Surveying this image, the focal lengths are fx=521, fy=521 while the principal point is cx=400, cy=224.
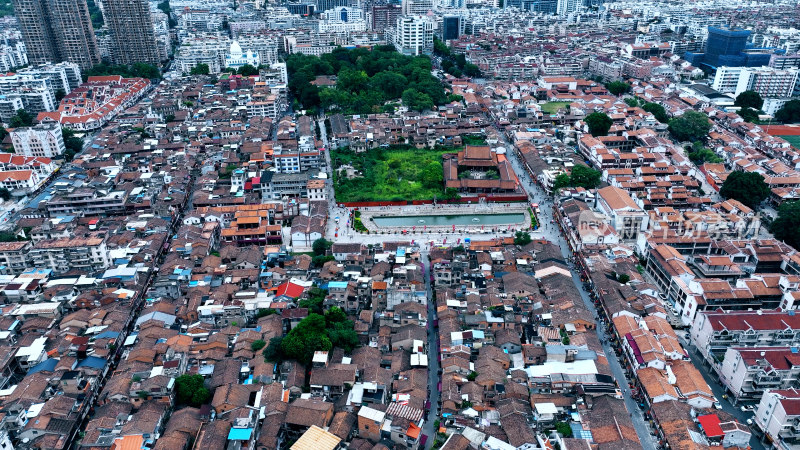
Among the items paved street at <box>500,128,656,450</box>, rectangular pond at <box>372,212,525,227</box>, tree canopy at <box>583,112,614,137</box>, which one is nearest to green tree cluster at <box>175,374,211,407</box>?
paved street at <box>500,128,656,450</box>

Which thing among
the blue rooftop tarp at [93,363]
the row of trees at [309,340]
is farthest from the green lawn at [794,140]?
the blue rooftop tarp at [93,363]

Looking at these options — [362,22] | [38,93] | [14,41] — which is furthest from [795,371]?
[14,41]

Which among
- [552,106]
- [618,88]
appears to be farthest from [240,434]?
[618,88]

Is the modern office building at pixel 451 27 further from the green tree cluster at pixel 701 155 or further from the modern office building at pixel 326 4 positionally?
the green tree cluster at pixel 701 155

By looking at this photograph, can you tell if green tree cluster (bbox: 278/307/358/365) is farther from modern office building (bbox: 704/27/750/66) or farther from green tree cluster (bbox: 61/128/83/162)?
modern office building (bbox: 704/27/750/66)

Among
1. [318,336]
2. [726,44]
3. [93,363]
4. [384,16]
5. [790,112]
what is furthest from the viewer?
[384,16]

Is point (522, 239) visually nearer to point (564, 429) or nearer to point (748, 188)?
point (564, 429)
